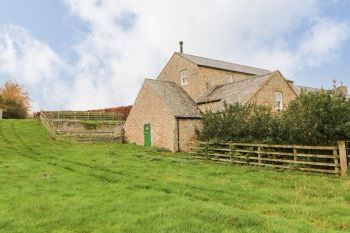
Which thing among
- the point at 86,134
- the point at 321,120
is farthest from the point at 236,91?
the point at 86,134

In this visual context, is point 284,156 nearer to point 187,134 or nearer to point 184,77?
point 187,134

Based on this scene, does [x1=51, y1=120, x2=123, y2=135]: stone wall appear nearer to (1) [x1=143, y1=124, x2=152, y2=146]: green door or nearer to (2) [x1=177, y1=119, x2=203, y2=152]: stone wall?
(1) [x1=143, y1=124, x2=152, y2=146]: green door

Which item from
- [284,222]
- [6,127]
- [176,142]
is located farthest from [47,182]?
[6,127]

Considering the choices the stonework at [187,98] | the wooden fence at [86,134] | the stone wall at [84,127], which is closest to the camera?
the stonework at [187,98]

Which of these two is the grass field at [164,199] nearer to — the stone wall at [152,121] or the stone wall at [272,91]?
the stone wall at [152,121]

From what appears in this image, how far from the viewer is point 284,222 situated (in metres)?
8.96

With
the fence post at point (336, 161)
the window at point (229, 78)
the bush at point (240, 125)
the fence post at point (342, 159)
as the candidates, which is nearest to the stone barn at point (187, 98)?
the window at point (229, 78)

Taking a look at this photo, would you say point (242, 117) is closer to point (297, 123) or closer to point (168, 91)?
point (297, 123)

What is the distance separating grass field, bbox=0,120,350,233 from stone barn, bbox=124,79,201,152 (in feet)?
35.0

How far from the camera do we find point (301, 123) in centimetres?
1983

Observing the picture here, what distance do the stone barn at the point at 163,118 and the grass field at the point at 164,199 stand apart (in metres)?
10.7

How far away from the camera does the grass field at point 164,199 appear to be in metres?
8.95

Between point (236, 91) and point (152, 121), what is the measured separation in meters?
8.33

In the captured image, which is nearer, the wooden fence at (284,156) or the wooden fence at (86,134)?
the wooden fence at (284,156)
